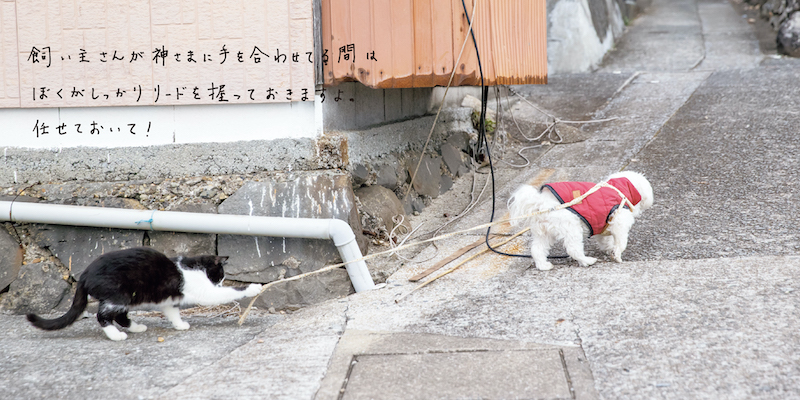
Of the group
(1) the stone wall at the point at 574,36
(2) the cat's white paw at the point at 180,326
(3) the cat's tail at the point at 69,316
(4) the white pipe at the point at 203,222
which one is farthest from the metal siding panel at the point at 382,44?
(1) the stone wall at the point at 574,36

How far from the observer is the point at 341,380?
264cm

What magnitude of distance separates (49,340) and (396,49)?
2.94 meters

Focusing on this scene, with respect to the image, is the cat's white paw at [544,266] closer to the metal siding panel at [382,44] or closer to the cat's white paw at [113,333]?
the metal siding panel at [382,44]

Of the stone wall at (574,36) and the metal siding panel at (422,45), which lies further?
the stone wall at (574,36)

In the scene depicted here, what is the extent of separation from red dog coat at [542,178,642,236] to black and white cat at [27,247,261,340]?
2.02 m

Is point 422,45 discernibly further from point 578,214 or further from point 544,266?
point 544,266

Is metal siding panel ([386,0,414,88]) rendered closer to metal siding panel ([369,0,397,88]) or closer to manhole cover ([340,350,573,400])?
metal siding panel ([369,0,397,88])

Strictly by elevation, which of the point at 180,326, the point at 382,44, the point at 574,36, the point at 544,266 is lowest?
the point at 180,326

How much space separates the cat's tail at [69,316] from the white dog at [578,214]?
264 cm

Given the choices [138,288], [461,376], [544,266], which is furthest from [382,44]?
[461,376]

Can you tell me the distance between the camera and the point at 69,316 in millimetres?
3383

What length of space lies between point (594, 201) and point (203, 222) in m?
2.63

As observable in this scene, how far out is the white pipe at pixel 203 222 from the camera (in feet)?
13.0

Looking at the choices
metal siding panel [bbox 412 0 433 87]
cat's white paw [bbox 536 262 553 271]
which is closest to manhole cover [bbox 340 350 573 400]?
cat's white paw [bbox 536 262 553 271]
